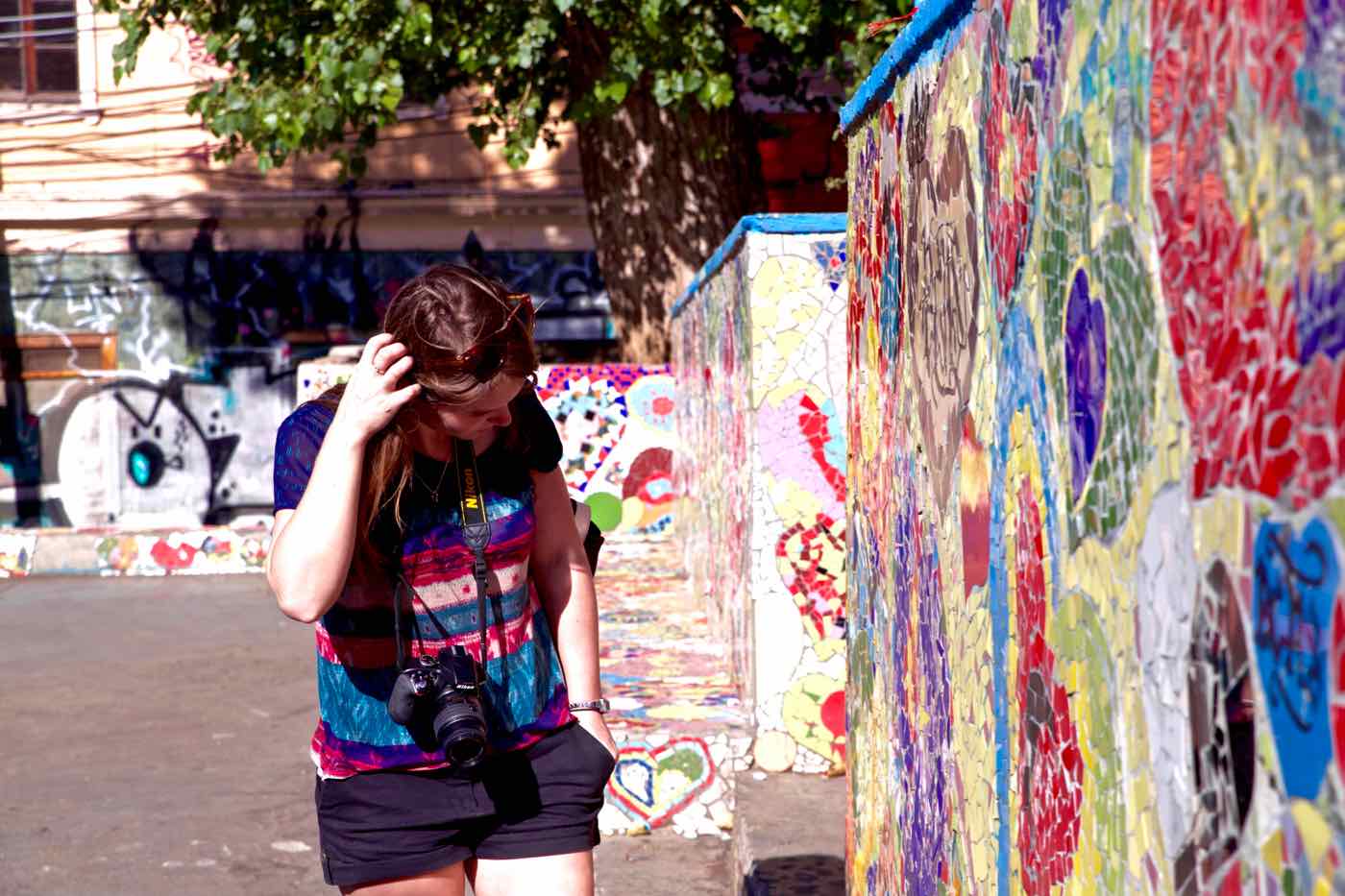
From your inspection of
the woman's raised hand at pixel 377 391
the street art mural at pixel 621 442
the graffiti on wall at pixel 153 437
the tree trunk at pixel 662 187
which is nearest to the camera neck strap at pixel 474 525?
the woman's raised hand at pixel 377 391

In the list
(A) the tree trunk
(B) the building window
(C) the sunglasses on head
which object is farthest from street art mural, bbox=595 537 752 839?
(B) the building window

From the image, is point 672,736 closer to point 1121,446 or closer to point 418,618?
point 418,618

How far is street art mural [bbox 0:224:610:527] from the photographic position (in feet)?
52.7

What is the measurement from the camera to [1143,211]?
1.42m

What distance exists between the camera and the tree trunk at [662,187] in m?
10.7

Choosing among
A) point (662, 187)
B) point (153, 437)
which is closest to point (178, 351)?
point (153, 437)

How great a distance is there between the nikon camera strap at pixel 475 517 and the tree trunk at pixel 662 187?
801 cm

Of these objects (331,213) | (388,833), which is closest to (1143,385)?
(388,833)

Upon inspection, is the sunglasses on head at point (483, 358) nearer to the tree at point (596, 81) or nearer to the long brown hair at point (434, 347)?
the long brown hair at point (434, 347)

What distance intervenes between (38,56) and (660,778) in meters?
13.7

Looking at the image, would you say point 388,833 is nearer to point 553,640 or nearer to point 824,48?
point 553,640

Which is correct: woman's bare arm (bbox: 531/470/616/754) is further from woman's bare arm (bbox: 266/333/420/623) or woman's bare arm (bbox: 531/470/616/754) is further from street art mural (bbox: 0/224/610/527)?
street art mural (bbox: 0/224/610/527)

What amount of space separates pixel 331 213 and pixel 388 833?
1408cm

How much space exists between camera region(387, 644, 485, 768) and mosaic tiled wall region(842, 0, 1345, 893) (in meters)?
0.72
